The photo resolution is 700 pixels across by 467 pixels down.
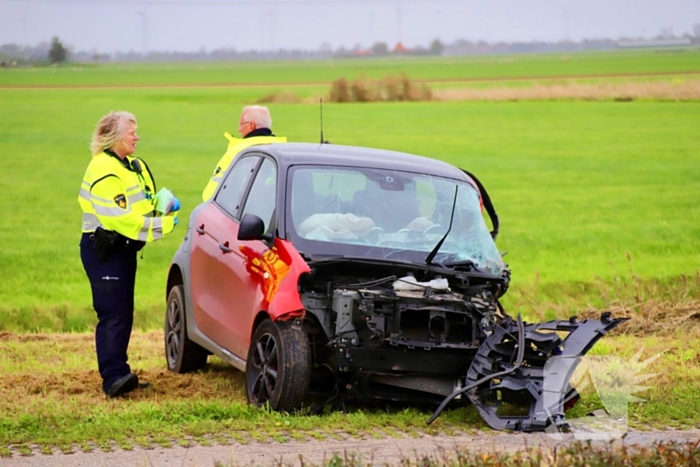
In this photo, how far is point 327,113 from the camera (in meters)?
66.2

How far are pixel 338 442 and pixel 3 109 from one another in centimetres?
5642

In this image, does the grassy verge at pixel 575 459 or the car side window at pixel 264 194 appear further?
the car side window at pixel 264 194

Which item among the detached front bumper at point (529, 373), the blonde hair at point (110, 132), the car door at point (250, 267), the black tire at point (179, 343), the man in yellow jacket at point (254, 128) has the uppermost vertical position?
the blonde hair at point (110, 132)

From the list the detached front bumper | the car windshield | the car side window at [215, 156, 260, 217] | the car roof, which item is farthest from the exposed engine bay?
the car side window at [215, 156, 260, 217]

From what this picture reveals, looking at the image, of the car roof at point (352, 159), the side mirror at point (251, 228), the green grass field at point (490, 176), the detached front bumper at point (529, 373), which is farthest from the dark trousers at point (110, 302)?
the green grass field at point (490, 176)

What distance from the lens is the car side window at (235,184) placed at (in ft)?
30.4

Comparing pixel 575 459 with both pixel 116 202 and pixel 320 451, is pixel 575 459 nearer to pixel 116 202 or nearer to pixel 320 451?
pixel 320 451

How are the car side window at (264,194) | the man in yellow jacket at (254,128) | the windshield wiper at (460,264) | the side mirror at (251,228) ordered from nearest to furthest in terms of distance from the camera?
the side mirror at (251,228), the windshield wiper at (460,264), the car side window at (264,194), the man in yellow jacket at (254,128)

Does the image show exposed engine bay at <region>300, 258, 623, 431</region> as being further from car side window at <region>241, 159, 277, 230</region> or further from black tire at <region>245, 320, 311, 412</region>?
car side window at <region>241, 159, 277, 230</region>

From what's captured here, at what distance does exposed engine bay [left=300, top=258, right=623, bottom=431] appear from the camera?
291 inches

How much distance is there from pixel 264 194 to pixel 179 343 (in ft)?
5.80

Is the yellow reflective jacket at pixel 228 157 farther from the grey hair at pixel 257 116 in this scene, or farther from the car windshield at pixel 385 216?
the car windshield at pixel 385 216

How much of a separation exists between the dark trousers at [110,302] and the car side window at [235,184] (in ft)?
3.02

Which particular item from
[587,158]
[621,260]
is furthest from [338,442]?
[587,158]
